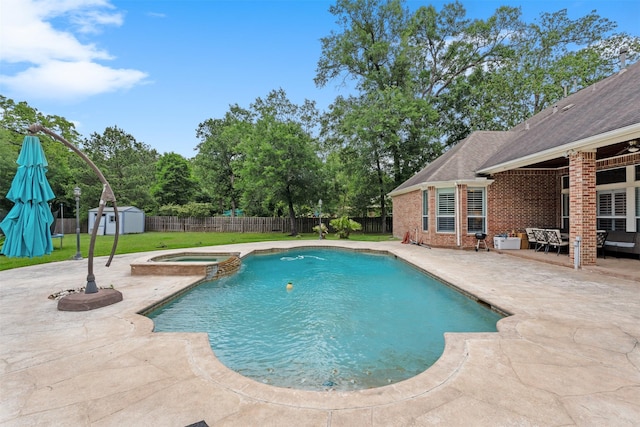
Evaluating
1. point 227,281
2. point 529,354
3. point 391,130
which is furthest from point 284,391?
point 391,130

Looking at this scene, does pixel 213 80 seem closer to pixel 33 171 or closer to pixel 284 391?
pixel 33 171

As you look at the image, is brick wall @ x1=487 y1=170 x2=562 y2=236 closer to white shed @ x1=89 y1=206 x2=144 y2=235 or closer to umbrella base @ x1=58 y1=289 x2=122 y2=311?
umbrella base @ x1=58 y1=289 x2=122 y2=311

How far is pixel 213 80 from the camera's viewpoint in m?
16.8

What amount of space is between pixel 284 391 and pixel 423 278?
20.3 ft

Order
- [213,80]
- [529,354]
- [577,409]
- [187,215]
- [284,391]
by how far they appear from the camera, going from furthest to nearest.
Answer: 1. [187,215]
2. [213,80]
3. [529,354]
4. [284,391]
5. [577,409]

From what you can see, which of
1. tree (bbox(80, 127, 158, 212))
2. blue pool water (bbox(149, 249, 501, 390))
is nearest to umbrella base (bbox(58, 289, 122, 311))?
blue pool water (bbox(149, 249, 501, 390))

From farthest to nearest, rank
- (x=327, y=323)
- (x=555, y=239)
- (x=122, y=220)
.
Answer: (x=122, y=220) < (x=555, y=239) < (x=327, y=323)

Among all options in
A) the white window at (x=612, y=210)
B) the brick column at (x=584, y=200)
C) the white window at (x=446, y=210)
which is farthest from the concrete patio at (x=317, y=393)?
the white window at (x=446, y=210)

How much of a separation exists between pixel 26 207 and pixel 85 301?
1.68 metres

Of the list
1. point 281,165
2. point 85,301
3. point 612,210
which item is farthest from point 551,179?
point 85,301

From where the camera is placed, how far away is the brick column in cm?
746

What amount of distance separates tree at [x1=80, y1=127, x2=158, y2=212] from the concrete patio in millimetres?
23964

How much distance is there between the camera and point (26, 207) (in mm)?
4508

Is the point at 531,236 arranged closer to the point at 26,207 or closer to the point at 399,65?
the point at 26,207
